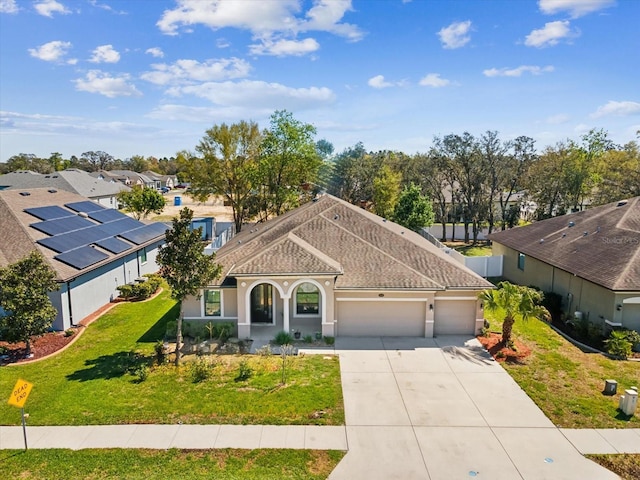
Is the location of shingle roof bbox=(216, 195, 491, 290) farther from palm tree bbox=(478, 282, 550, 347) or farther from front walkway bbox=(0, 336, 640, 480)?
front walkway bbox=(0, 336, 640, 480)

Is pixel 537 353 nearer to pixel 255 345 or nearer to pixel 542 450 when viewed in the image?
pixel 542 450

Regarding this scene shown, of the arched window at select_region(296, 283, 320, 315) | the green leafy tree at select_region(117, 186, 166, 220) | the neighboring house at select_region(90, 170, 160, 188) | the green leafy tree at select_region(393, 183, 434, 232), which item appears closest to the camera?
the arched window at select_region(296, 283, 320, 315)

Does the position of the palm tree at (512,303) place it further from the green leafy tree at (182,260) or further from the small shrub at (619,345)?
the green leafy tree at (182,260)

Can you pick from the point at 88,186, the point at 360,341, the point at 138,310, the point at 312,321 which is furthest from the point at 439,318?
the point at 88,186

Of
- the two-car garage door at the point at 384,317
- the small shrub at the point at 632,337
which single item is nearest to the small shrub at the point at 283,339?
the two-car garage door at the point at 384,317

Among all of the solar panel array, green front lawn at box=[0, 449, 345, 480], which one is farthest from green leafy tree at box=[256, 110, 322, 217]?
green front lawn at box=[0, 449, 345, 480]
